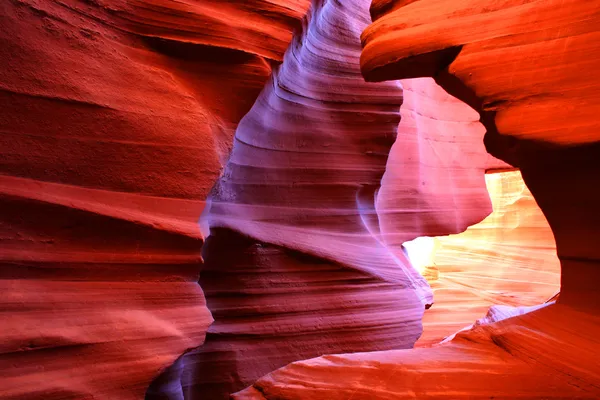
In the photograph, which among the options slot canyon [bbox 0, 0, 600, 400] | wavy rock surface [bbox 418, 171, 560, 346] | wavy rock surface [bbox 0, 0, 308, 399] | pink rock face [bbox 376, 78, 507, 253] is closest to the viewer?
slot canyon [bbox 0, 0, 600, 400]

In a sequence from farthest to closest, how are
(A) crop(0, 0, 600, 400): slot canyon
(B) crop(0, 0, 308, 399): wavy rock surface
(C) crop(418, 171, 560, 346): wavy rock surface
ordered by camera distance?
1. (C) crop(418, 171, 560, 346): wavy rock surface
2. (B) crop(0, 0, 308, 399): wavy rock surface
3. (A) crop(0, 0, 600, 400): slot canyon

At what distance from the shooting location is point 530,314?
2.35 meters

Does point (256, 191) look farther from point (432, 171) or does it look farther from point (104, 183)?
point (432, 171)

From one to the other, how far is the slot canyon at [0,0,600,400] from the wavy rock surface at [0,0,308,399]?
0.01m

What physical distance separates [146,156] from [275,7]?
A: 4.54 ft

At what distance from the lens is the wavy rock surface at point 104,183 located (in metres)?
2.40

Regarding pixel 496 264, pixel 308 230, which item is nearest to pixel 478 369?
pixel 308 230

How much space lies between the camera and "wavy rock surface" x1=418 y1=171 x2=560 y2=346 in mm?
7430

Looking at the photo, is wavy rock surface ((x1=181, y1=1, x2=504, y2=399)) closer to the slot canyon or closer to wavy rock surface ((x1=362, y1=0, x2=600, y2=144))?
the slot canyon

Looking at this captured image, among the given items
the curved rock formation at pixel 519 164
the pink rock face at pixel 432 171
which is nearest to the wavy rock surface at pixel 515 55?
the curved rock formation at pixel 519 164

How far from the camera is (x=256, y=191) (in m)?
4.23

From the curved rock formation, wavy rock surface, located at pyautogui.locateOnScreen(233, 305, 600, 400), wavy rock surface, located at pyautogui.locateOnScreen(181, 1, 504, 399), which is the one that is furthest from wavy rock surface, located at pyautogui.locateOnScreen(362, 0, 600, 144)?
wavy rock surface, located at pyautogui.locateOnScreen(181, 1, 504, 399)

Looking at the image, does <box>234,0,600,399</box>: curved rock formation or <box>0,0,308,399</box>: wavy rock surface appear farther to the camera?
<box>0,0,308,399</box>: wavy rock surface

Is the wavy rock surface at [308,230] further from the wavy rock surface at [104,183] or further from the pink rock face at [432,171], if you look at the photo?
the wavy rock surface at [104,183]
